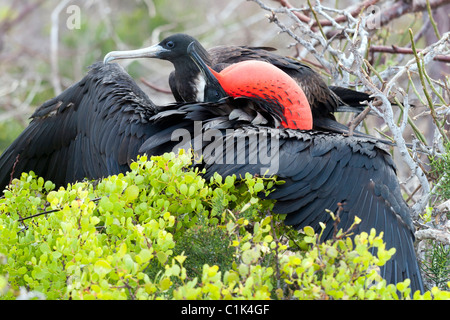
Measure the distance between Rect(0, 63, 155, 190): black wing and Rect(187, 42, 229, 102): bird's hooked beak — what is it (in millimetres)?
317

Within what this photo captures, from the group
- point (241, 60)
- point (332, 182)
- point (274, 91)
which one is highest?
point (241, 60)

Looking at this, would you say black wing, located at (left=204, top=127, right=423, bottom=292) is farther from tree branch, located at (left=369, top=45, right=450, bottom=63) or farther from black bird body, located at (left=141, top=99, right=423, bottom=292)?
tree branch, located at (left=369, top=45, right=450, bottom=63)

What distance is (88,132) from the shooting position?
3.32m

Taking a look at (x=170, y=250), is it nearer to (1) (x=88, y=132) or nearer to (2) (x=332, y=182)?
(2) (x=332, y=182)

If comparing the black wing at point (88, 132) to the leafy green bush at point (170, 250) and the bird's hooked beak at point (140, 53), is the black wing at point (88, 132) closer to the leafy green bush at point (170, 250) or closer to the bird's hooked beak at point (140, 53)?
the bird's hooked beak at point (140, 53)

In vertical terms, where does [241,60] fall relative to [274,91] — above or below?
above

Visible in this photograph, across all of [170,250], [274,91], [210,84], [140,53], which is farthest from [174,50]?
[170,250]

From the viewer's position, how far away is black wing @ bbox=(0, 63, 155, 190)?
304 cm

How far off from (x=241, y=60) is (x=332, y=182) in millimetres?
1335

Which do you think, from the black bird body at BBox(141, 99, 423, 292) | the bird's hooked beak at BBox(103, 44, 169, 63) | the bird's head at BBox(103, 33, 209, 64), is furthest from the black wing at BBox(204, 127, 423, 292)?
the bird's head at BBox(103, 33, 209, 64)

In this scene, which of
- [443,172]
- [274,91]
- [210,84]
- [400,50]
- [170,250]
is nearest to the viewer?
[170,250]

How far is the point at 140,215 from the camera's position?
2197 mm

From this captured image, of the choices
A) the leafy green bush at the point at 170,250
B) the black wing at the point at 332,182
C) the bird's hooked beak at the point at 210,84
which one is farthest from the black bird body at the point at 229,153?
the bird's hooked beak at the point at 210,84
